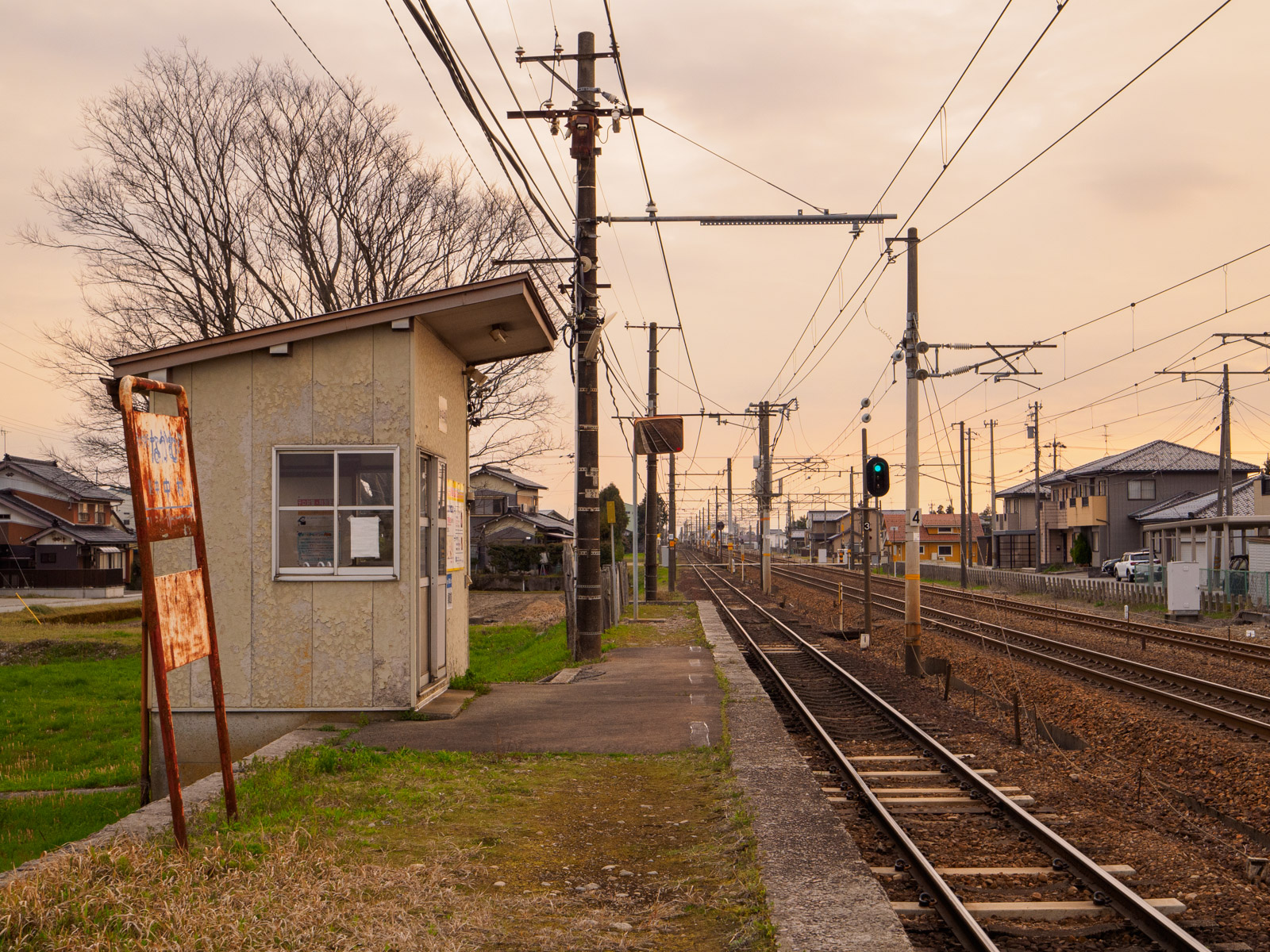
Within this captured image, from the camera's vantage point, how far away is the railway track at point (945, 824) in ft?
17.2

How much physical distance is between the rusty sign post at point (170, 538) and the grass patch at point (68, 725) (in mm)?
5271

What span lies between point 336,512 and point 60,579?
4962 centimetres

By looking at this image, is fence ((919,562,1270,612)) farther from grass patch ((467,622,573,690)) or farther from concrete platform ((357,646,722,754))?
concrete platform ((357,646,722,754))

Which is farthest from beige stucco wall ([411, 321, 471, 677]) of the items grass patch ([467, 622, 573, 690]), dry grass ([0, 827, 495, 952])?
dry grass ([0, 827, 495, 952])

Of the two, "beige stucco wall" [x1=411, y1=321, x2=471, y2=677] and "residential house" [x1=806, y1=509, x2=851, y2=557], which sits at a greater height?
"beige stucco wall" [x1=411, y1=321, x2=471, y2=677]

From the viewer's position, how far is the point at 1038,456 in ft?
183

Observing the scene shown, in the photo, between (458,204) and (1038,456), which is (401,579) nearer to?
(458,204)

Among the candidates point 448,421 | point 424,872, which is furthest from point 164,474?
point 448,421

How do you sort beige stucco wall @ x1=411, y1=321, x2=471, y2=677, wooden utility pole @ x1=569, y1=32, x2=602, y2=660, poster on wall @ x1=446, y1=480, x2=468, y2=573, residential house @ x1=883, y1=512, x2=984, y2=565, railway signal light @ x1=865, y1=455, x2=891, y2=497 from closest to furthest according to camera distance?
beige stucco wall @ x1=411, y1=321, x2=471, y2=677, poster on wall @ x1=446, y1=480, x2=468, y2=573, wooden utility pole @ x1=569, y1=32, x2=602, y2=660, railway signal light @ x1=865, y1=455, x2=891, y2=497, residential house @ x1=883, y1=512, x2=984, y2=565

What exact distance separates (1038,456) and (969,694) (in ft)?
149

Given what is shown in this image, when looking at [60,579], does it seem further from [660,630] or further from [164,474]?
[164,474]

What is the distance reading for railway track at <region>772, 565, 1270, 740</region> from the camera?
12.0 metres

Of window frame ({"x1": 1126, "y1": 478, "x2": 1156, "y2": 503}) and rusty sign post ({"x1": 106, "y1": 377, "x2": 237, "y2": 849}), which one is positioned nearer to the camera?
rusty sign post ({"x1": 106, "y1": 377, "x2": 237, "y2": 849})

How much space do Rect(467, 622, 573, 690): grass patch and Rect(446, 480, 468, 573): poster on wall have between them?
1376mm
